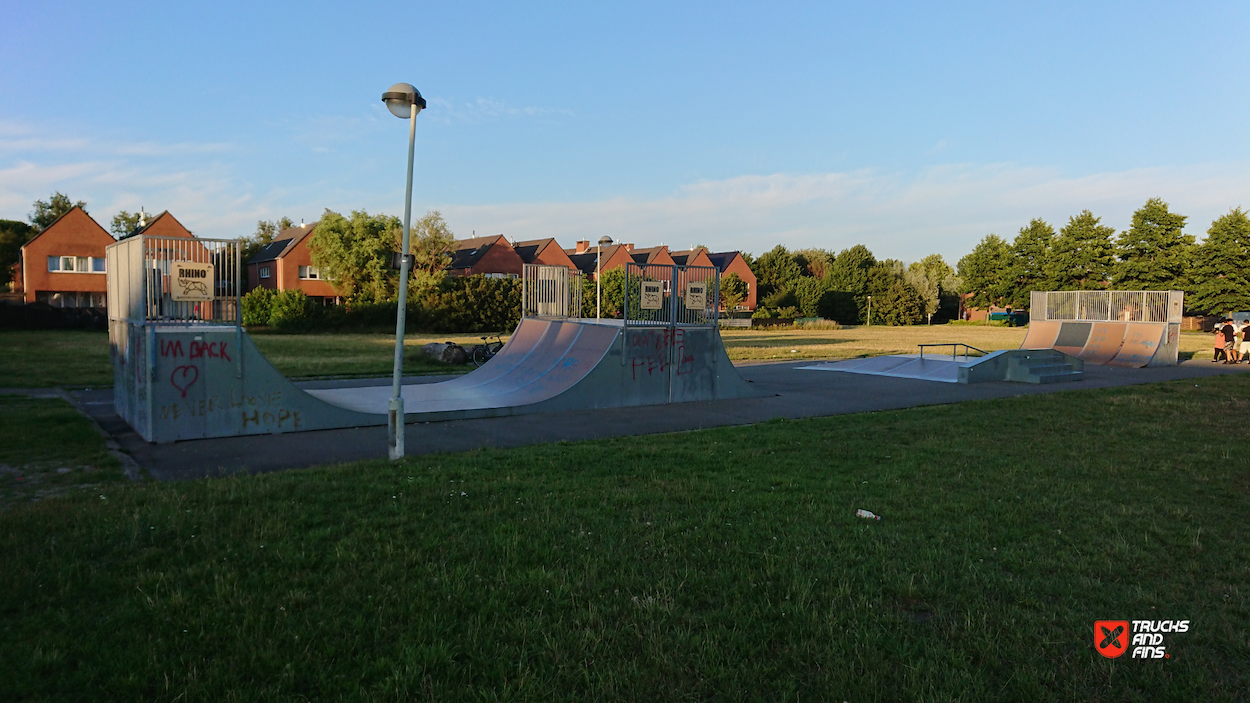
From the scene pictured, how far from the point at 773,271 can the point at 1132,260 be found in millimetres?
33104

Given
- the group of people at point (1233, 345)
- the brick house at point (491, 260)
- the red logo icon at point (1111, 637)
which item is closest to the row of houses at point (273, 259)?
the brick house at point (491, 260)

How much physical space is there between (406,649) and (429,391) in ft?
34.5

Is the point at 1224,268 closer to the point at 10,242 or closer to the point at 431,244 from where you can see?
the point at 431,244

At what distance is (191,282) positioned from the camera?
9.63 meters

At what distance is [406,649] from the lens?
352cm

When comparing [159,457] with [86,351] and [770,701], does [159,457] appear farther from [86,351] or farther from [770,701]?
[86,351]

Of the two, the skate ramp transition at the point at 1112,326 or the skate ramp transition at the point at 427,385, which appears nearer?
the skate ramp transition at the point at 427,385

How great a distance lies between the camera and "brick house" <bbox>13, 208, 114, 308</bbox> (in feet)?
145

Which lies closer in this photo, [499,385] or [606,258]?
[499,385]

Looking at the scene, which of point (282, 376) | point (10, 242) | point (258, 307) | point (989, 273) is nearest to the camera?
point (282, 376)

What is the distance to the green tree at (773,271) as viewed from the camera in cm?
8143

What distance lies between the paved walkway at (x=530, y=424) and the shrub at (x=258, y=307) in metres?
28.3

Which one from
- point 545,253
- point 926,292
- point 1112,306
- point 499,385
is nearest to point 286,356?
point 499,385

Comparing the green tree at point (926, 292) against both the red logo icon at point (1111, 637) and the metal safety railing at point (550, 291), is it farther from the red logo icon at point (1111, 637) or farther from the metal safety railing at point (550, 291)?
the red logo icon at point (1111, 637)
